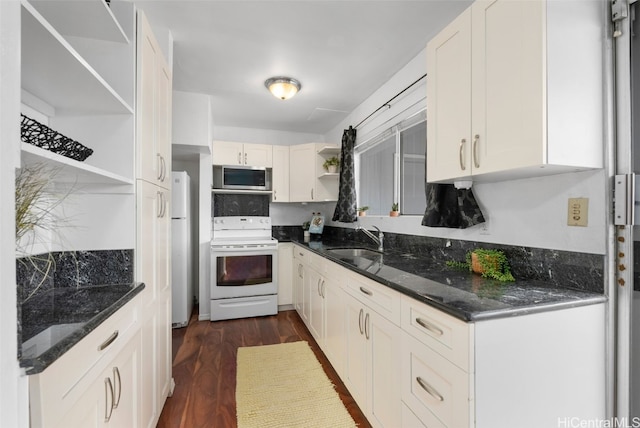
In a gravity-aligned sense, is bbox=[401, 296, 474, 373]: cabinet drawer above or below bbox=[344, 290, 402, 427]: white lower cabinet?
above

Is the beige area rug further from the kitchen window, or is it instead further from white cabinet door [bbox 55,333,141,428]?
the kitchen window

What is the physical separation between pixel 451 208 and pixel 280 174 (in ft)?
8.43

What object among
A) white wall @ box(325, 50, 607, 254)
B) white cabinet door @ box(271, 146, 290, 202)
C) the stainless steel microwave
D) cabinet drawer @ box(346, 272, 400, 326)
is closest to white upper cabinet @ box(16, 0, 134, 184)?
cabinet drawer @ box(346, 272, 400, 326)

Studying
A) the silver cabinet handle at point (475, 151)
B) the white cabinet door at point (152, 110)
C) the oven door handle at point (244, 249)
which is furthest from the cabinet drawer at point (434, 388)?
the oven door handle at point (244, 249)

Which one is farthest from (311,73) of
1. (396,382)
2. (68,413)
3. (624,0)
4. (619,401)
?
(619,401)

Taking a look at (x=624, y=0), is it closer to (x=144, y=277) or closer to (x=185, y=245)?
(x=144, y=277)

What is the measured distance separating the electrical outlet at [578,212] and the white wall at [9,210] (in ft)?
6.22

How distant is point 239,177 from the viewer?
369 cm

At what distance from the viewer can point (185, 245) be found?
3219 mm

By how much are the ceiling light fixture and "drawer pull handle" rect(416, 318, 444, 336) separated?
7.47 ft

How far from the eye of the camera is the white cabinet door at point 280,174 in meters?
3.90

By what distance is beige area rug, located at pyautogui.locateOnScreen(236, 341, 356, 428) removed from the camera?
175 centimetres

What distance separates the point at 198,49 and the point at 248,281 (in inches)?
95.0

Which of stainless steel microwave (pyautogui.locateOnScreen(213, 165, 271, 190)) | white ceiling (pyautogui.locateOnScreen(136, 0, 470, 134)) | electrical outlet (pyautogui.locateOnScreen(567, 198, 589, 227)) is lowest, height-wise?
electrical outlet (pyautogui.locateOnScreen(567, 198, 589, 227))
